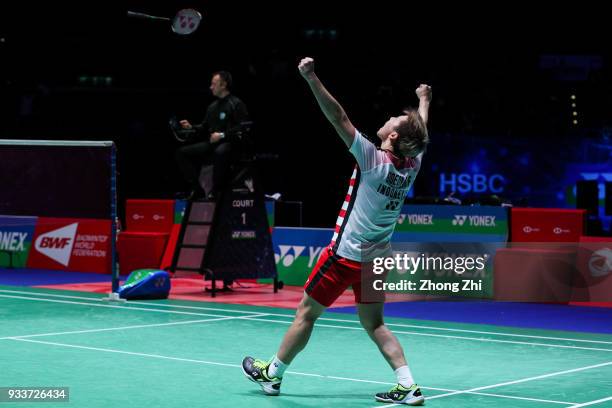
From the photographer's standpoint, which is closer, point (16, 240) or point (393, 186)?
point (393, 186)

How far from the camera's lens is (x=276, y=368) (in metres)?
6.82

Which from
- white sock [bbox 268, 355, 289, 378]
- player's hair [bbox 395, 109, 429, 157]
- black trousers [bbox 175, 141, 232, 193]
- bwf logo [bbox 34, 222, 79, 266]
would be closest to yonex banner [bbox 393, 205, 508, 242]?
black trousers [bbox 175, 141, 232, 193]

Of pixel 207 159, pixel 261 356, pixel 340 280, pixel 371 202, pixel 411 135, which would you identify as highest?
pixel 411 135

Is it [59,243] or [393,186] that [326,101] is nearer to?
[393,186]

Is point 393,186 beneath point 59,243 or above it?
above

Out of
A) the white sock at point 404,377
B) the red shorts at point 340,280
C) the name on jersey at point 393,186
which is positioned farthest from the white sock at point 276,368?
the name on jersey at point 393,186

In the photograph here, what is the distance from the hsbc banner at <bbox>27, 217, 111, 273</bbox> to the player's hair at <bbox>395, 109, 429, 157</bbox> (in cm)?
1120

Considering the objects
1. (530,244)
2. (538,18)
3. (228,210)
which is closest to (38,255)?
(228,210)

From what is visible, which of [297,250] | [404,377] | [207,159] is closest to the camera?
[404,377]

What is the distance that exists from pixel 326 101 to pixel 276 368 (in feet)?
6.05

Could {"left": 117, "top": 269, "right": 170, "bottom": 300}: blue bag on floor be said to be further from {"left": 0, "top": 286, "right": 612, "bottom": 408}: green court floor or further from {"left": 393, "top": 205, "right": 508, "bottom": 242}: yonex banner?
{"left": 393, "top": 205, "right": 508, "bottom": 242}: yonex banner

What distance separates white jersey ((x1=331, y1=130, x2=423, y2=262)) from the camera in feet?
21.1

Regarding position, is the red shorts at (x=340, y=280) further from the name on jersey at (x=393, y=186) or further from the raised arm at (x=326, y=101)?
the raised arm at (x=326, y=101)

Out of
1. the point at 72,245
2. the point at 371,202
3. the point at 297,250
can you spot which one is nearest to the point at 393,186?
the point at 371,202
